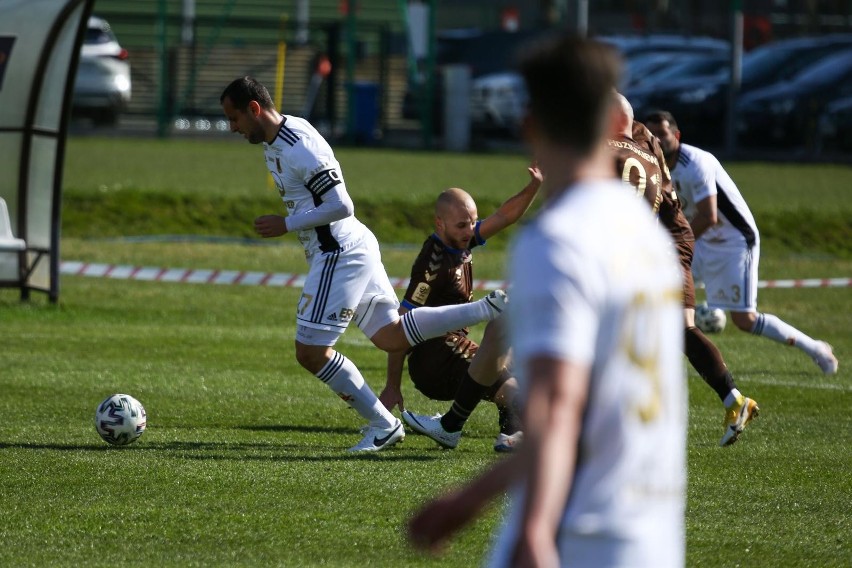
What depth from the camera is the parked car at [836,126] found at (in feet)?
104

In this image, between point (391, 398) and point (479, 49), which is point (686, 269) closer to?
point (391, 398)

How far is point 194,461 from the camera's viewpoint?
7.39 m

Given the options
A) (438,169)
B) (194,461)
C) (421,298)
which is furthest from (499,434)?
(438,169)

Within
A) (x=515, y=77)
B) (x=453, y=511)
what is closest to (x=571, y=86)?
(x=453, y=511)

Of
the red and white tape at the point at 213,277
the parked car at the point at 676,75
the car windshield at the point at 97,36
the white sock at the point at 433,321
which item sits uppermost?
the white sock at the point at 433,321

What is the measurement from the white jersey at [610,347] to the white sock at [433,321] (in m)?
4.62

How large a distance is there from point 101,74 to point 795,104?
50.1 feet

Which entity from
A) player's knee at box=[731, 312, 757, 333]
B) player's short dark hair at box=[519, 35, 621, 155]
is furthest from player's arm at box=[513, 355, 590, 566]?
player's knee at box=[731, 312, 757, 333]

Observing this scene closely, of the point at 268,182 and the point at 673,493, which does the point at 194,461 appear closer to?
the point at 673,493

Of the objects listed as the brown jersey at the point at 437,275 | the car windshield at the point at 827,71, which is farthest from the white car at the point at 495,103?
the brown jersey at the point at 437,275

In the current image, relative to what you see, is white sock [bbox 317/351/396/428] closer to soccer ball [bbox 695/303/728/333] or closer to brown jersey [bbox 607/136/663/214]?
brown jersey [bbox 607/136/663/214]

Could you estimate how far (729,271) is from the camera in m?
11.1

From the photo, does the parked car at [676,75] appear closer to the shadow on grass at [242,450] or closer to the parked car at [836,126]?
the parked car at [836,126]

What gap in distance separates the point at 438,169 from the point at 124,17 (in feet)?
32.1
